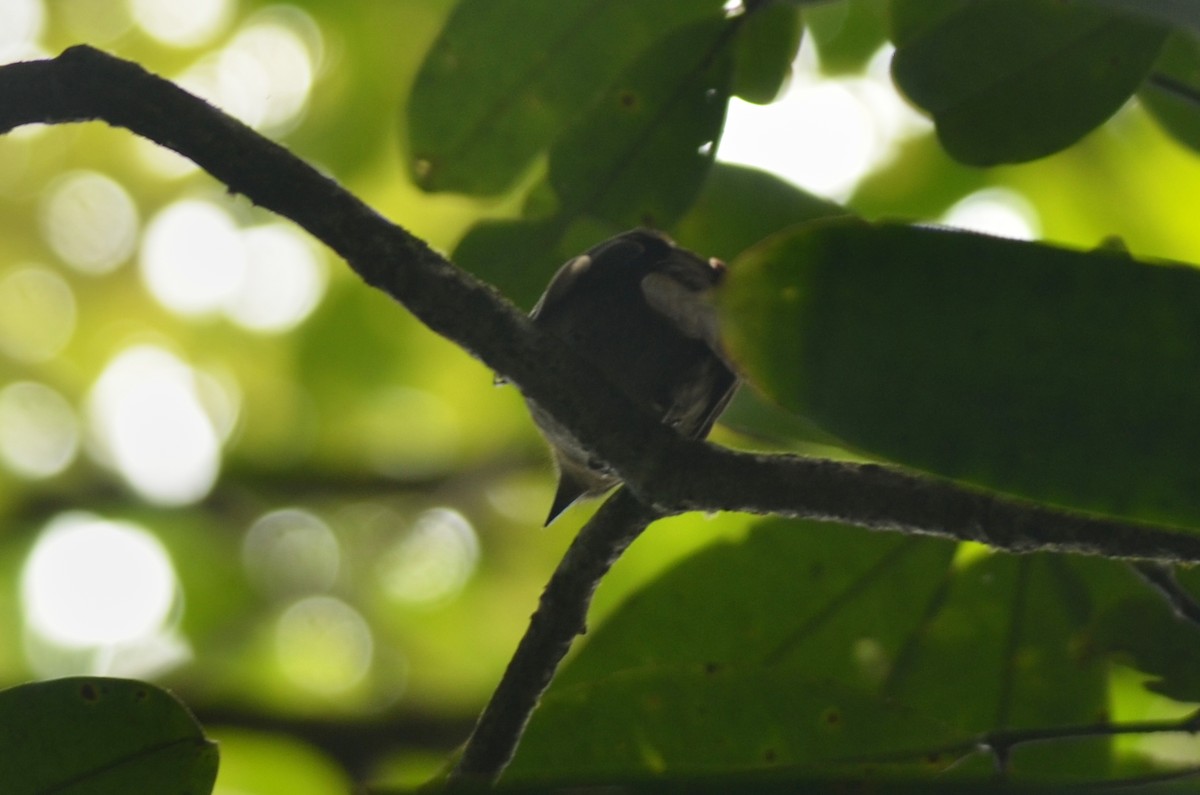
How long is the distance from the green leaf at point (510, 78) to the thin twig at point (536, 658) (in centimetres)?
69

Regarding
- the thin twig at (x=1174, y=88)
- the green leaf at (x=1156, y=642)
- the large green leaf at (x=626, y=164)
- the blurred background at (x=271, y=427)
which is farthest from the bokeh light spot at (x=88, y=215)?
the green leaf at (x=1156, y=642)

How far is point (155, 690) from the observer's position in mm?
1156

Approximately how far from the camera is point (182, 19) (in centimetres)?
373

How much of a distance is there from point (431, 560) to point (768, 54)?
2.84 m

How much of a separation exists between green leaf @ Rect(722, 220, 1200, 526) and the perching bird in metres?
0.50

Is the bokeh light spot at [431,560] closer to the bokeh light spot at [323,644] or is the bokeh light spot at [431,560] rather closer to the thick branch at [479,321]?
the bokeh light spot at [323,644]

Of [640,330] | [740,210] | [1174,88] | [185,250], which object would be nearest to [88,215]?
[185,250]

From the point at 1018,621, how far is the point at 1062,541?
515 mm

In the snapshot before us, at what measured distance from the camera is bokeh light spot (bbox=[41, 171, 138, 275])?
3.99 meters

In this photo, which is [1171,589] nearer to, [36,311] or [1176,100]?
[1176,100]

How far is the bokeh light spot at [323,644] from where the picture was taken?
4105 millimetres

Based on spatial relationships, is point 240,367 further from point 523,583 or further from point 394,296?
point 394,296

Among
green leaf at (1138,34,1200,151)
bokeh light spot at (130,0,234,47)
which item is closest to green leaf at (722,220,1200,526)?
green leaf at (1138,34,1200,151)

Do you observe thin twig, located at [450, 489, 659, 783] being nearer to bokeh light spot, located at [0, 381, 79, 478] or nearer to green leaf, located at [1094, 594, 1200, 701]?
green leaf, located at [1094, 594, 1200, 701]
